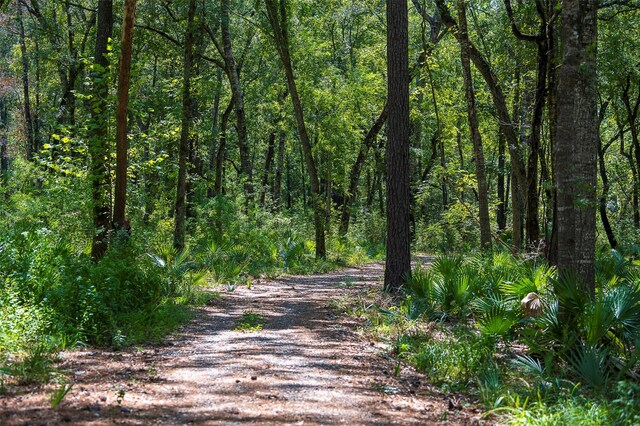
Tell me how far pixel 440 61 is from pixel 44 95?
24319 millimetres

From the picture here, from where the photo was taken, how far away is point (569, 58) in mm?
8023

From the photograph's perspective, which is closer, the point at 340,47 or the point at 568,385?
the point at 568,385

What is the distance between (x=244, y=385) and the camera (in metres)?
5.53

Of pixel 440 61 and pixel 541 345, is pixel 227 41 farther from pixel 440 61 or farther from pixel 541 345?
pixel 541 345

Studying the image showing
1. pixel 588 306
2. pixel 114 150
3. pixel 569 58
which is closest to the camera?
pixel 588 306

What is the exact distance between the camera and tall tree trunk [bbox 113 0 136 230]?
10.4 metres

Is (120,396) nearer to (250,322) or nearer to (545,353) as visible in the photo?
(250,322)

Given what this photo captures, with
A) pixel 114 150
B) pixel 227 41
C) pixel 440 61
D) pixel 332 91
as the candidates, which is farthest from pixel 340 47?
pixel 114 150

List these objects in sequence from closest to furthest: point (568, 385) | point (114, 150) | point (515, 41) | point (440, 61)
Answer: point (568, 385) → point (114, 150) → point (515, 41) → point (440, 61)

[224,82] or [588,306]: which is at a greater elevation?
[224,82]

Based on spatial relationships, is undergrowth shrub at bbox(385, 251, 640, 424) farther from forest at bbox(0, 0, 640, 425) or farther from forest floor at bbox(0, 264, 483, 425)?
forest floor at bbox(0, 264, 483, 425)

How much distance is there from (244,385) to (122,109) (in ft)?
22.4

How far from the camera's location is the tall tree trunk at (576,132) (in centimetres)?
789

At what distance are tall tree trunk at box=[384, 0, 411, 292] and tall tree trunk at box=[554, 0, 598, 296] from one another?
11.2ft
